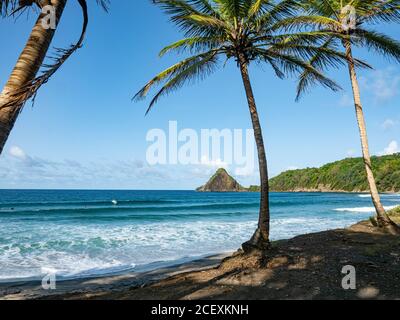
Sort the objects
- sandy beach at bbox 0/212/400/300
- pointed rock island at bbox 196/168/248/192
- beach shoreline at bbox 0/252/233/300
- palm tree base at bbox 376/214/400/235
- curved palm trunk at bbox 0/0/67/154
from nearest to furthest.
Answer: curved palm trunk at bbox 0/0/67/154 → sandy beach at bbox 0/212/400/300 → beach shoreline at bbox 0/252/233/300 → palm tree base at bbox 376/214/400/235 → pointed rock island at bbox 196/168/248/192

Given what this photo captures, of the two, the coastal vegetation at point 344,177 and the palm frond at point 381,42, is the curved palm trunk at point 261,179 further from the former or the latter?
the coastal vegetation at point 344,177

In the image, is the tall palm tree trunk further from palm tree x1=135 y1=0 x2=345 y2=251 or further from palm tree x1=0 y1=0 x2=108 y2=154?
palm tree x1=0 y1=0 x2=108 y2=154

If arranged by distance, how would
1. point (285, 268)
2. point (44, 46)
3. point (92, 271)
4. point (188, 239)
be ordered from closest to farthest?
point (44, 46) → point (285, 268) → point (92, 271) → point (188, 239)

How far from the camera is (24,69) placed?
361 cm

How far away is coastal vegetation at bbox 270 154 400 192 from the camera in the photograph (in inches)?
4218

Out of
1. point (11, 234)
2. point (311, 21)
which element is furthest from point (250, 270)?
point (11, 234)

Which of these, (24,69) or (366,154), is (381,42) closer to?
(366,154)

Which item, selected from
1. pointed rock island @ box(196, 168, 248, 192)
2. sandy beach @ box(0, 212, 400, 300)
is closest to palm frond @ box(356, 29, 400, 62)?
sandy beach @ box(0, 212, 400, 300)

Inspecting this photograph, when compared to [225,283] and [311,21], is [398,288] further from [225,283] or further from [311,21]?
[311,21]

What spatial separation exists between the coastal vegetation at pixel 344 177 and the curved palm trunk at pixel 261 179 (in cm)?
11089

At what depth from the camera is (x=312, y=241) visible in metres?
9.22

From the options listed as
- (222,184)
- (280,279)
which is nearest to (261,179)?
(280,279)

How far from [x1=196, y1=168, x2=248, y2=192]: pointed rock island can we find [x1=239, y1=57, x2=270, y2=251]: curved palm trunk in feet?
573
